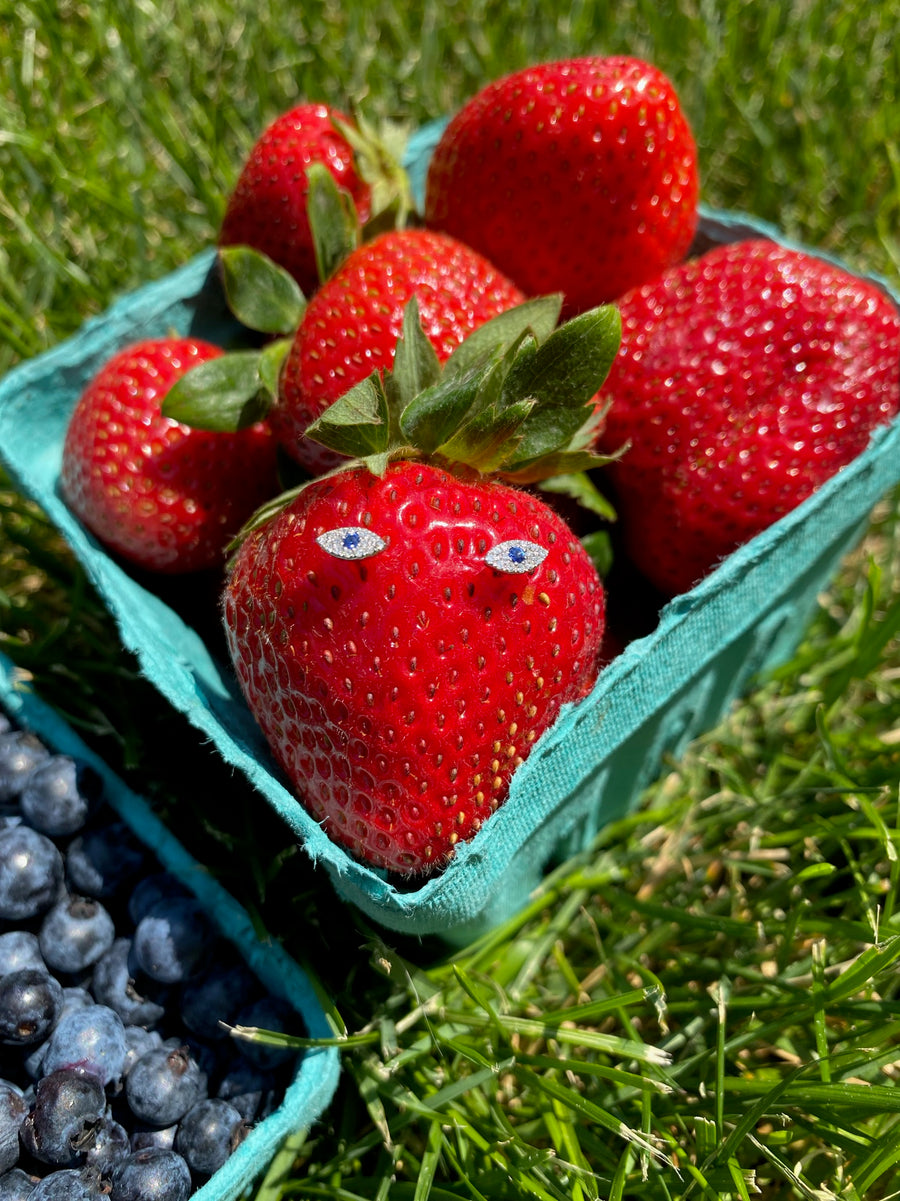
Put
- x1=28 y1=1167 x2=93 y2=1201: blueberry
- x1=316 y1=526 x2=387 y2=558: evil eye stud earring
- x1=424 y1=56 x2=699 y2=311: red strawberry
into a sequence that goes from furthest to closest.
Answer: x1=424 y1=56 x2=699 y2=311: red strawberry
x1=28 y1=1167 x2=93 y2=1201: blueberry
x1=316 y1=526 x2=387 y2=558: evil eye stud earring

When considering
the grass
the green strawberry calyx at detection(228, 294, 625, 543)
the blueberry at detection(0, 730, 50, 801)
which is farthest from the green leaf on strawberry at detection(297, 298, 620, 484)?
the blueberry at detection(0, 730, 50, 801)

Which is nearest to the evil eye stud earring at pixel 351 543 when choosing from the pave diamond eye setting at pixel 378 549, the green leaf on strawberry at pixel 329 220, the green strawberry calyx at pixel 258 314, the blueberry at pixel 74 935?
the pave diamond eye setting at pixel 378 549

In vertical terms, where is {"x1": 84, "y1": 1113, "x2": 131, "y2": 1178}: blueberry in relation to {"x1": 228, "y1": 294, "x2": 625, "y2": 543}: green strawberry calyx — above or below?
below

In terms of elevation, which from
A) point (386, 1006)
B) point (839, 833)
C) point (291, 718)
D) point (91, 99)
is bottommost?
point (839, 833)

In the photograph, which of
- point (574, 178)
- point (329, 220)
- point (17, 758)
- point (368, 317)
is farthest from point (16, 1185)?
point (574, 178)

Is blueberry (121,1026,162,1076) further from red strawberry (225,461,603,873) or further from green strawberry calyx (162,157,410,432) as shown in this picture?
green strawberry calyx (162,157,410,432)

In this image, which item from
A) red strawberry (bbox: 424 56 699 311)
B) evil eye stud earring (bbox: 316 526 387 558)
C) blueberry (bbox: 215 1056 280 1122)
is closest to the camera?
evil eye stud earring (bbox: 316 526 387 558)

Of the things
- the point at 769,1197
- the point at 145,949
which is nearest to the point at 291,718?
the point at 145,949

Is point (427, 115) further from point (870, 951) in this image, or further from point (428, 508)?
point (870, 951)
